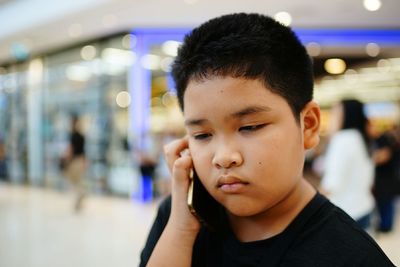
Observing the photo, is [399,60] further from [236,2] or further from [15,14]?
[15,14]

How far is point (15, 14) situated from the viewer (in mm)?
9047

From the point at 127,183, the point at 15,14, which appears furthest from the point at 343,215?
the point at 15,14

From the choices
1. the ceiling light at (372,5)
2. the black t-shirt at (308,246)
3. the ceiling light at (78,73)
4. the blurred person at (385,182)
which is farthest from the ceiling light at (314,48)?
the black t-shirt at (308,246)

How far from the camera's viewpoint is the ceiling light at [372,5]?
6.84 metres

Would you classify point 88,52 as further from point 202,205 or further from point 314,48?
point 202,205

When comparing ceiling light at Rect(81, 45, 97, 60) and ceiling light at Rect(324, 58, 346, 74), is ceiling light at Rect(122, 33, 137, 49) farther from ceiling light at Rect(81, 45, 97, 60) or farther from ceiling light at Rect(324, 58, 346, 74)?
ceiling light at Rect(324, 58, 346, 74)

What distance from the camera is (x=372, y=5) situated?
705 cm

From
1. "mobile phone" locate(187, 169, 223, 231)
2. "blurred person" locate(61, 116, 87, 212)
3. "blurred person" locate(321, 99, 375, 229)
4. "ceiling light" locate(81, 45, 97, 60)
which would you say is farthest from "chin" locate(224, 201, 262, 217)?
"ceiling light" locate(81, 45, 97, 60)

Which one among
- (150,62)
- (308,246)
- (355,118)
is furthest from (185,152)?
(150,62)

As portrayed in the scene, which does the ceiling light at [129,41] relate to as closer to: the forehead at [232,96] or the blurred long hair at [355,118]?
the blurred long hair at [355,118]

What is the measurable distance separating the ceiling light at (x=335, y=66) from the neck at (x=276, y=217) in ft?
33.0

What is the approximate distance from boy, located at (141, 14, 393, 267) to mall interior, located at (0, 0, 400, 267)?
3577 millimetres

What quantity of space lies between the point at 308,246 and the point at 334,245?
5 cm

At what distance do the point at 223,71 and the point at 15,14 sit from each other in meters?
9.74
